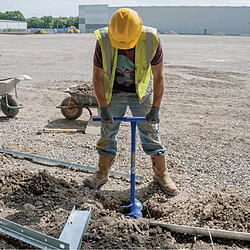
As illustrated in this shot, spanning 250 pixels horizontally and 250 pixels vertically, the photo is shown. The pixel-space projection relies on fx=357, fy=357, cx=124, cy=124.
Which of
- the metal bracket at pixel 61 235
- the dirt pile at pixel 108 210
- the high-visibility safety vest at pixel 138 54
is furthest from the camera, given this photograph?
the high-visibility safety vest at pixel 138 54

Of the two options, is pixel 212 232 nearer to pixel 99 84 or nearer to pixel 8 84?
pixel 99 84

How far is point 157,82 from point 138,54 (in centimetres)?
36

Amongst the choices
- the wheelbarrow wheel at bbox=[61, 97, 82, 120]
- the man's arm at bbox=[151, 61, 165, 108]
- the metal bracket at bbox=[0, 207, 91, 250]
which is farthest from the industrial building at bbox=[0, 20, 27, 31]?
the metal bracket at bbox=[0, 207, 91, 250]

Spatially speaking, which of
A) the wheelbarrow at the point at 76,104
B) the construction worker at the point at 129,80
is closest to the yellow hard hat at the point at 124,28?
the construction worker at the point at 129,80

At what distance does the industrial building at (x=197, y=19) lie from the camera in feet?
249

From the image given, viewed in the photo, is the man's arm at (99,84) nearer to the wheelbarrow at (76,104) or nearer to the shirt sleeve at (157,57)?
the shirt sleeve at (157,57)

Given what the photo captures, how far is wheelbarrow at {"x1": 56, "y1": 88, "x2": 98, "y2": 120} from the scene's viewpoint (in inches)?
271

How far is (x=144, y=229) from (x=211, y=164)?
7.24 feet

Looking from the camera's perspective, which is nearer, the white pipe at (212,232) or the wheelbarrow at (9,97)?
the white pipe at (212,232)

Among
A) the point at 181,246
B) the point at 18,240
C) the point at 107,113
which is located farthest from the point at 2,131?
the point at 181,246

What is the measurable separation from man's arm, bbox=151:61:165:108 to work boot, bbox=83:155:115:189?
0.96 m

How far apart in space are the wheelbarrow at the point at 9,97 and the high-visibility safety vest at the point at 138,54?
3.74m

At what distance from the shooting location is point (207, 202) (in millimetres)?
3891

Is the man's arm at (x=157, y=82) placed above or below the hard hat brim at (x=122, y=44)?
below
